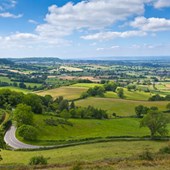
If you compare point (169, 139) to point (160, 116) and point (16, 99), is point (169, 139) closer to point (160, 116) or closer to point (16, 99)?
point (160, 116)

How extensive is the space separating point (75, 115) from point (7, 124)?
3574 centimetres

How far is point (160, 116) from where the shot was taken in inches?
3942

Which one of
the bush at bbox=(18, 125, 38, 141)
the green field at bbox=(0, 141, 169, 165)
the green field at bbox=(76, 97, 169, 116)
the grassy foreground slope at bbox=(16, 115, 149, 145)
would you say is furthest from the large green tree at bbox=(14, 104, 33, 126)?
the green field at bbox=(76, 97, 169, 116)

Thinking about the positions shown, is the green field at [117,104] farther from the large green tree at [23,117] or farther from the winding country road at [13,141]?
the winding country road at [13,141]

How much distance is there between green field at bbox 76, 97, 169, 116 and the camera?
158m

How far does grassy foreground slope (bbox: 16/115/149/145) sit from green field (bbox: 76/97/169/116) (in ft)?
78.2

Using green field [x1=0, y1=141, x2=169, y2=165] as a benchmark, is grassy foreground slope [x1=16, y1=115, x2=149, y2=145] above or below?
below

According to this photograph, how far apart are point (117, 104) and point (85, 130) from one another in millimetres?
61223

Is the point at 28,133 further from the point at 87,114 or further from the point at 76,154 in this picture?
the point at 87,114

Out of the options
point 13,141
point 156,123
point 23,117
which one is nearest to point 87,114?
point 23,117

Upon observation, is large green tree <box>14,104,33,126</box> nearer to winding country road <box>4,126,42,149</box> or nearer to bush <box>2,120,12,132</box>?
winding country road <box>4,126,42,149</box>

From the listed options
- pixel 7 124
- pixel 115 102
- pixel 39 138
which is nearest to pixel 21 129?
pixel 39 138

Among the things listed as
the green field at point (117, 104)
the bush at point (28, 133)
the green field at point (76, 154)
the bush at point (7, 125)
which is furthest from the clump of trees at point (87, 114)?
the green field at point (76, 154)

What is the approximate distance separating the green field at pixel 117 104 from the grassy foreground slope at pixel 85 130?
23833 millimetres
